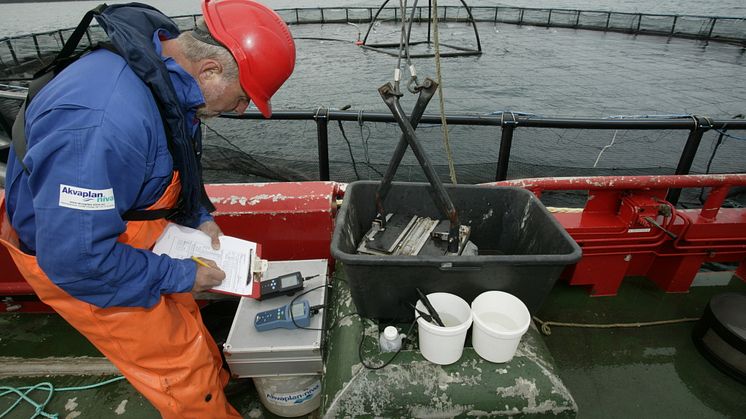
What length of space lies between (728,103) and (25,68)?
74.7ft

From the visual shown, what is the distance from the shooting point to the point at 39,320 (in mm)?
2885

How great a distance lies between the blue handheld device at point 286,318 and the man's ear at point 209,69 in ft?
3.61

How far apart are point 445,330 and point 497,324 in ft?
1.06

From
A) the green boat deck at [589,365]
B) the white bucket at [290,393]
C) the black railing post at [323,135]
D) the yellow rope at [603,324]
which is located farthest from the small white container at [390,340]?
the black railing post at [323,135]

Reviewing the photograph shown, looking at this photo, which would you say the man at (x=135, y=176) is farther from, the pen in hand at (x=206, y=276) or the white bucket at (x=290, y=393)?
the white bucket at (x=290, y=393)

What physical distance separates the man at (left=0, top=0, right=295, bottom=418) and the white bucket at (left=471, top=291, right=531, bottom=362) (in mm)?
1117

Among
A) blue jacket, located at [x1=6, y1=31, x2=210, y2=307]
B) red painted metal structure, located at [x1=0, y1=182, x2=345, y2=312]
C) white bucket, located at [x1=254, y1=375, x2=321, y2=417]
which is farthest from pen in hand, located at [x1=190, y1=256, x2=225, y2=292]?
red painted metal structure, located at [x1=0, y1=182, x2=345, y2=312]

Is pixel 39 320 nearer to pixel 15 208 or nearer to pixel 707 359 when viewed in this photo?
pixel 15 208

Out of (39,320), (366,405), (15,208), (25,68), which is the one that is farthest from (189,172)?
(25,68)

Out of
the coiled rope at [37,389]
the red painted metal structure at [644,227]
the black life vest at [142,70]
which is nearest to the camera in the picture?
the black life vest at [142,70]

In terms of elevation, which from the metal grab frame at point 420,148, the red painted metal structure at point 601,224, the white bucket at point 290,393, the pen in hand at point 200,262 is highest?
the metal grab frame at point 420,148

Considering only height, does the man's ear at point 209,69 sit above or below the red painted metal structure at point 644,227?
above

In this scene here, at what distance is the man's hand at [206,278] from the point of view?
1.62 meters

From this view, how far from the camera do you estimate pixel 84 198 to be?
1.18 meters
